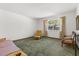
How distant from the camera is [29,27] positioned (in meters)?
1.35

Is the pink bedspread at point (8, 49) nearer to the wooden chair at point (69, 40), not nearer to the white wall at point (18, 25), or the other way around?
the white wall at point (18, 25)

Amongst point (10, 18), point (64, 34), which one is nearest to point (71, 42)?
point (64, 34)

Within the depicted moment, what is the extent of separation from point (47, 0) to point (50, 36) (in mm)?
640

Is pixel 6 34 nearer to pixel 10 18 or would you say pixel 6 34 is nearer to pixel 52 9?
pixel 10 18

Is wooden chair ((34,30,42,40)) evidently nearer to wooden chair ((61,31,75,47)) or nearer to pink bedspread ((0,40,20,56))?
wooden chair ((61,31,75,47))

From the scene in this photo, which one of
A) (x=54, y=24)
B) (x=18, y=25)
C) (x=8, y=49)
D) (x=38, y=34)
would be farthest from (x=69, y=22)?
(x=8, y=49)

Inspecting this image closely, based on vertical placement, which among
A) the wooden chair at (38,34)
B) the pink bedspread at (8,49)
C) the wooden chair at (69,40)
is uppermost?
the wooden chair at (38,34)

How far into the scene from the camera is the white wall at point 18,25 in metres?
1.27

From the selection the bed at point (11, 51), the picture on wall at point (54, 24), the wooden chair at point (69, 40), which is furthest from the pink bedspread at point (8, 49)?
the wooden chair at point (69, 40)

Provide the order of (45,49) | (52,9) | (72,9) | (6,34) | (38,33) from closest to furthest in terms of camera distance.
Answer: (72,9)
(52,9)
(38,33)
(6,34)
(45,49)

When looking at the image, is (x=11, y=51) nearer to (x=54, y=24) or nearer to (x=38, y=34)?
(x=38, y=34)

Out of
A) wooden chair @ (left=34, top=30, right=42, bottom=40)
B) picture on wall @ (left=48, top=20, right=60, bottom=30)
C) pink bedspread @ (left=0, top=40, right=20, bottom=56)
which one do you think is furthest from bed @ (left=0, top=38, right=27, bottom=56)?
picture on wall @ (left=48, top=20, right=60, bottom=30)

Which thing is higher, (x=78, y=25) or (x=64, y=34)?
(x=78, y=25)

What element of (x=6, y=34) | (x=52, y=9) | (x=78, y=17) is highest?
(x=52, y=9)
